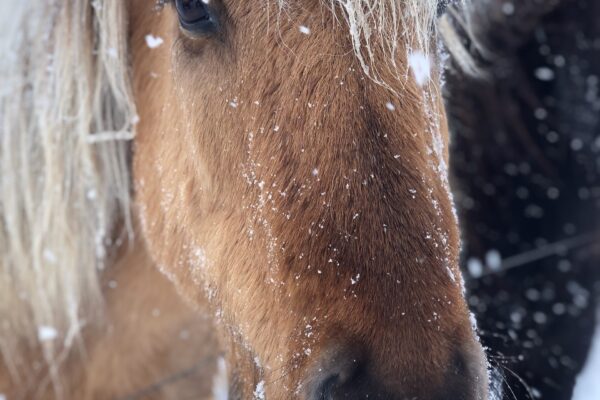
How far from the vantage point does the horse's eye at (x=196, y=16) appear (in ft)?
4.73

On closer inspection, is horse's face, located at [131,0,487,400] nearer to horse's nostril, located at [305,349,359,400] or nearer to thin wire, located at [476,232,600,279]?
horse's nostril, located at [305,349,359,400]

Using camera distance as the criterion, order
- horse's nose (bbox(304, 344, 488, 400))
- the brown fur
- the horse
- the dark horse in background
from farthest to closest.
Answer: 1. the dark horse in background
2. the brown fur
3. the horse
4. horse's nose (bbox(304, 344, 488, 400))

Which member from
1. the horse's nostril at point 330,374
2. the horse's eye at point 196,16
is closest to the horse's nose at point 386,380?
the horse's nostril at point 330,374

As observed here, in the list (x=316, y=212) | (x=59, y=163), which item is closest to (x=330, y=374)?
(x=316, y=212)

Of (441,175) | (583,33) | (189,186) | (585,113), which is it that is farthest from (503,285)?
(189,186)

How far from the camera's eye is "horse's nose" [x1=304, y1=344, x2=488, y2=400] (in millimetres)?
1087

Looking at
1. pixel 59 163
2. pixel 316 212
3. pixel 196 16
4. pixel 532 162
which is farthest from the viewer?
pixel 532 162

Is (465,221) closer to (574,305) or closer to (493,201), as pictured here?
(493,201)

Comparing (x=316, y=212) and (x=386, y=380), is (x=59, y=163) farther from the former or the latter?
(x=386, y=380)

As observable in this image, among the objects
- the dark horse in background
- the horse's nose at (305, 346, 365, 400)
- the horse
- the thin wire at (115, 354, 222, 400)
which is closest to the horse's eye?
the horse

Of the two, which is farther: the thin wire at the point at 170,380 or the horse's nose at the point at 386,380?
the thin wire at the point at 170,380

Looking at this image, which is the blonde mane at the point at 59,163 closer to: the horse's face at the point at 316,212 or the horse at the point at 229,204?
the horse at the point at 229,204

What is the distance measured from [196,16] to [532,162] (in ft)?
4.66

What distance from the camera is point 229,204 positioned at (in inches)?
58.1
